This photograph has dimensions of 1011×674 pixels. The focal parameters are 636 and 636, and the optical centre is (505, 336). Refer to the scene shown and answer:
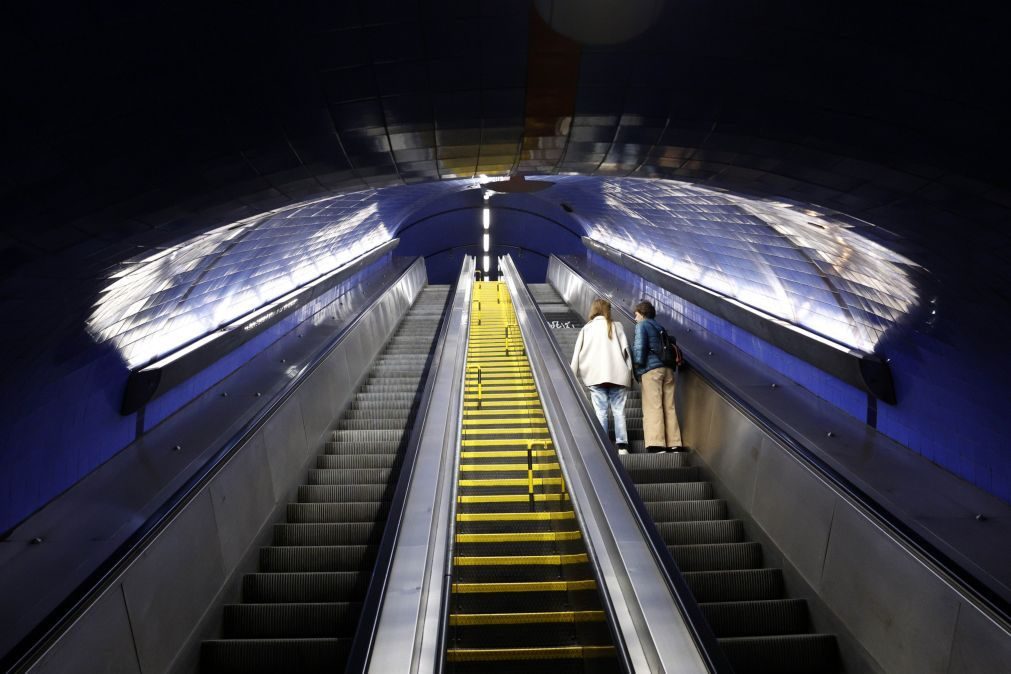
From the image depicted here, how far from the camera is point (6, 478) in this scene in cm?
388

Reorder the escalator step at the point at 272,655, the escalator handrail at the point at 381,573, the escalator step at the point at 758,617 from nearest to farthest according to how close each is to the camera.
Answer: the escalator handrail at the point at 381,573, the escalator step at the point at 272,655, the escalator step at the point at 758,617

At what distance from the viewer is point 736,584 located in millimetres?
3557

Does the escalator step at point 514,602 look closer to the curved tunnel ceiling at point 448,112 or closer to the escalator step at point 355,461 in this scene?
the escalator step at point 355,461

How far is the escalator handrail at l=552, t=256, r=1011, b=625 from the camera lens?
2.29m

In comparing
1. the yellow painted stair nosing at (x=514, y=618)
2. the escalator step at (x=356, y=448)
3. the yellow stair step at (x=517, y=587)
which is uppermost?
the escalator step at (x=356, y=448)

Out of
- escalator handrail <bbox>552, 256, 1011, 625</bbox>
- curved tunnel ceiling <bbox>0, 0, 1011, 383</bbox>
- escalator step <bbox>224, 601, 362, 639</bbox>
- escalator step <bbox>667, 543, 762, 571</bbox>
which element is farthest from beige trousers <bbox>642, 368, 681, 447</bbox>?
escalator step <bbox>224, 601, 362, 639</bbox>

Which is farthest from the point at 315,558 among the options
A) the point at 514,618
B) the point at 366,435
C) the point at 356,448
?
the point at 366,435

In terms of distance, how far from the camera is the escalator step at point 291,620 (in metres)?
3.21

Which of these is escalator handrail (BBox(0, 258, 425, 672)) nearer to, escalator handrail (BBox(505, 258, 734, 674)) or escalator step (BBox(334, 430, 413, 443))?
escalator step (BBox(334, 430, 413, 443))

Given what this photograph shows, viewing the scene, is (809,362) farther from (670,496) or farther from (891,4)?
(891,4)

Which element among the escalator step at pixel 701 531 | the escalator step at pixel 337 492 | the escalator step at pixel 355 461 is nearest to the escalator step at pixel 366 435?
the escalator step at pixel 355 461

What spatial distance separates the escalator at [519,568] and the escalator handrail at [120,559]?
136 cm

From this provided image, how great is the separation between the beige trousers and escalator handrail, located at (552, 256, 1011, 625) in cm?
67

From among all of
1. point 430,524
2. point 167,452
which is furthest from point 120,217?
point 430,524
